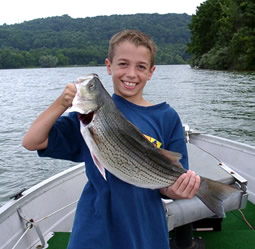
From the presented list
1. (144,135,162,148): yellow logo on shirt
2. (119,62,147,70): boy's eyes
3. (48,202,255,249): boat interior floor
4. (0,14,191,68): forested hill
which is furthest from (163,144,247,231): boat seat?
(0,14,191,68): forested hill

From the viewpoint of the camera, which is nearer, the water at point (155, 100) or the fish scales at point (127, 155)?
the fish scales at point (127, 155)

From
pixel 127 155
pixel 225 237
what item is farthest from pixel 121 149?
pixel 225 237

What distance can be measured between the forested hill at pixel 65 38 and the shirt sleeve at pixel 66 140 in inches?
2970

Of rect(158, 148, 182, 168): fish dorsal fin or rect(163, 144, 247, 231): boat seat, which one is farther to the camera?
rect(163, 144, 247, 231): boat seat

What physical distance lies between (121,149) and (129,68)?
0.52m

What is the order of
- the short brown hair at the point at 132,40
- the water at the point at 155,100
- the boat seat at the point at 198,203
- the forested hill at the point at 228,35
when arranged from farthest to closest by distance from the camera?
the forested hill at the point at 228,35 → the water at the point at 155,100 → the boat seat at the point at 198,203 → the short brown hair at the point at 132,40

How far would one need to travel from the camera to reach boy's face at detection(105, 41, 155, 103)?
198 centimetres

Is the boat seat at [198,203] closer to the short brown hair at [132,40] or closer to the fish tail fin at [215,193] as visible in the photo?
the fish tail fin at [215,193]

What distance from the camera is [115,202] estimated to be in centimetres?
182

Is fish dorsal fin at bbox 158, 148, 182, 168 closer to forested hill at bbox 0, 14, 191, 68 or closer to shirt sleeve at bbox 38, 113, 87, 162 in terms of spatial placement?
shirt sleeve at bbox 38, 113, 87, 162

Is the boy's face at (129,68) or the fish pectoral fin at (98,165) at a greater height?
the boy's face at (129,68)

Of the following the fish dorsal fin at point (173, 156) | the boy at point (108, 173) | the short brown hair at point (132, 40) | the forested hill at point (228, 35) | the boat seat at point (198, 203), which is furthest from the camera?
the forested hill at point (228, 35)

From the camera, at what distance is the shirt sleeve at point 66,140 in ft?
6.12

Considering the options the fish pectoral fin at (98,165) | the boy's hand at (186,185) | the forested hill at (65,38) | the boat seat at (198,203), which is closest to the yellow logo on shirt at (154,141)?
the boy's hand at (186,185)
